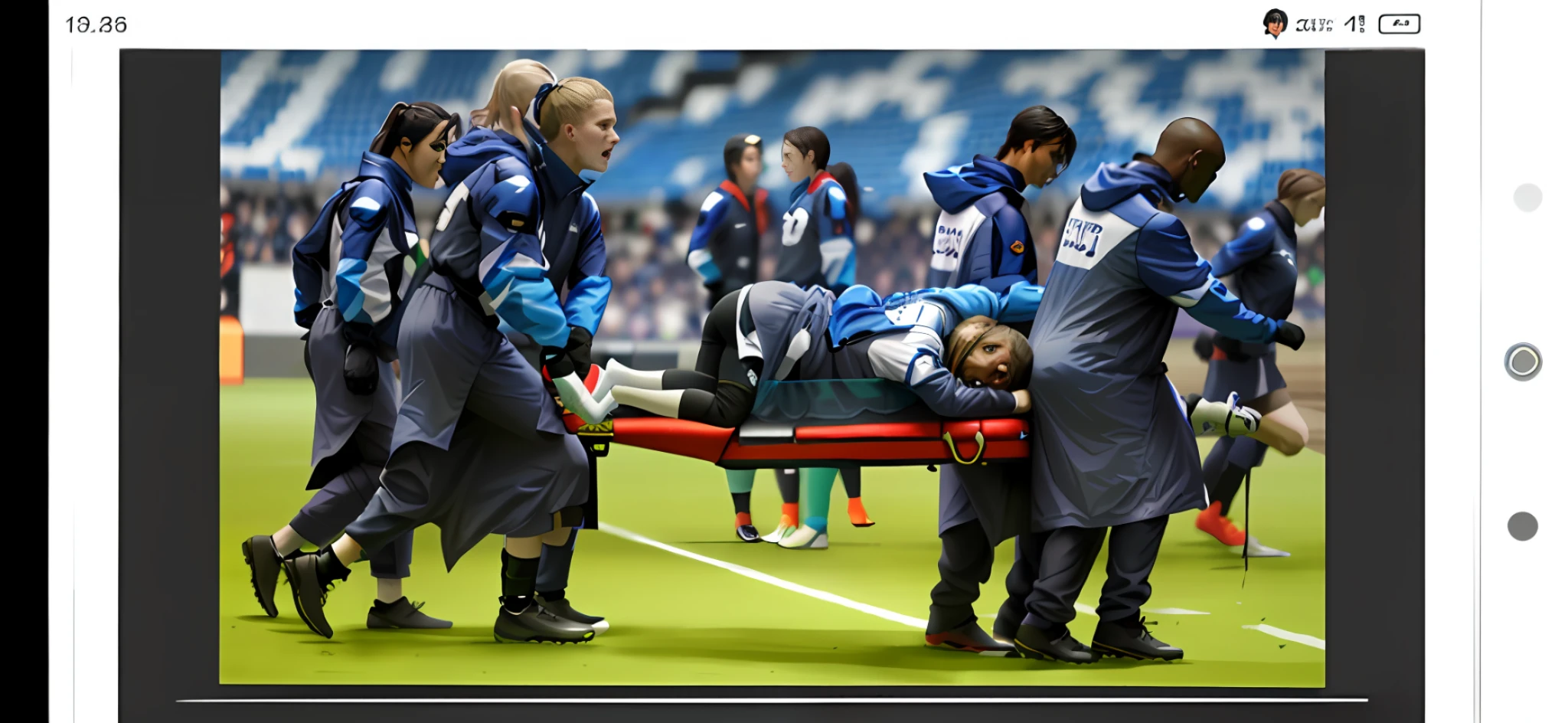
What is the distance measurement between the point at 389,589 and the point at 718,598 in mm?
994

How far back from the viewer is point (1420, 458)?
3016mm

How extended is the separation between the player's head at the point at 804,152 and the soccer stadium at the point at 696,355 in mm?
38

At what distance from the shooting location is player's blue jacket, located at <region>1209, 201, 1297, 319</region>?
10.4ft

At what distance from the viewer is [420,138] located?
3236mm

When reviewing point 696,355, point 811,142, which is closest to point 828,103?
point 811,142

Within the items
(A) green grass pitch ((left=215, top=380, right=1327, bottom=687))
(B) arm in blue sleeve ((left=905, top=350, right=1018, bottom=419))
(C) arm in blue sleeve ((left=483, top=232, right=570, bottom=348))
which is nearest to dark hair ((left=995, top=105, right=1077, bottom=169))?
(B) arm in blue sleeve ((left=905, top=350, right=1018, bottom=419))

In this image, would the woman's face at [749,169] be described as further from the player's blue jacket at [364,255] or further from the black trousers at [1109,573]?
the black trousers at [1109,573]

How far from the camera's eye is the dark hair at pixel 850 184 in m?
3.24

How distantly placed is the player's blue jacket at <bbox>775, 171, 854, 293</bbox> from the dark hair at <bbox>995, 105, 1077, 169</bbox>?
1.63 ft

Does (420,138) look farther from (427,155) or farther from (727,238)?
(727,238)
